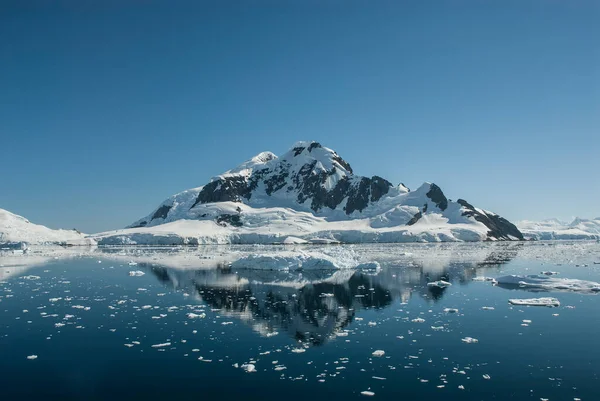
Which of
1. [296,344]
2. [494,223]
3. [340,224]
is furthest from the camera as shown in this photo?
[340,224]

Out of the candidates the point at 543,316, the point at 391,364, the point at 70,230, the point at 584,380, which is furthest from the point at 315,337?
the point at 70,230

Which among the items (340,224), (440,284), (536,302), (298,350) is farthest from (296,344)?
(340,224)

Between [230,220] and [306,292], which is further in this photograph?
[230,220]

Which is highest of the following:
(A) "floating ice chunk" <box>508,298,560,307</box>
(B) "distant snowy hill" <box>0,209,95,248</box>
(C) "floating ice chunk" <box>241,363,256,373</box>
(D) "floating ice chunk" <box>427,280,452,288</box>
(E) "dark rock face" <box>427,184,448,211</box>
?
(E) "dark rock face" <box>427,184,448,211</box>

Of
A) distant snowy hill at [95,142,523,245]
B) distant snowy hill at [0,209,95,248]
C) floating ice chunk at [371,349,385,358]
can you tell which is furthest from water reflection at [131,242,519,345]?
distant snowy hill at [0,209,95,248]

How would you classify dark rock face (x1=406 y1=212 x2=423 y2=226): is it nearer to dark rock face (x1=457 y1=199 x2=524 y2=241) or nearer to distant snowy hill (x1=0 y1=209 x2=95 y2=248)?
dark rock face (x1=457 y1=199 x2=524 y2=241)

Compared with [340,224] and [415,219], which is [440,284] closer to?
[415,219]

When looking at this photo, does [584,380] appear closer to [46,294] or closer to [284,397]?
[284,397]
